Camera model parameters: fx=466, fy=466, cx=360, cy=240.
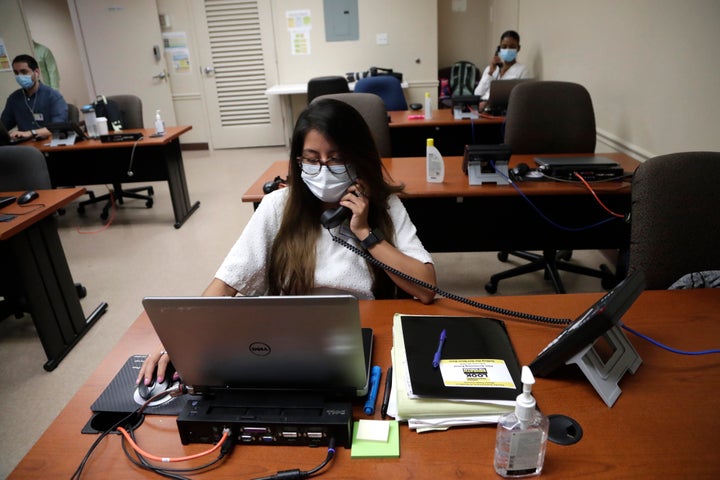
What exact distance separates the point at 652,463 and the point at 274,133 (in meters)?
6.21

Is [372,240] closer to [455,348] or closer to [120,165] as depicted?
[455,348]

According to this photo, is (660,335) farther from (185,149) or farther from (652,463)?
(185,149)

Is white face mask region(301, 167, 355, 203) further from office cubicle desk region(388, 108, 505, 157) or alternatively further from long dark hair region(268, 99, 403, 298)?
office cubicle desk region(388, 108, 505, 157)

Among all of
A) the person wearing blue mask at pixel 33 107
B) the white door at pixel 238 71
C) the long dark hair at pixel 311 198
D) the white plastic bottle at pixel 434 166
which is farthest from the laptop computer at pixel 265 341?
the white door at pixel 238 71

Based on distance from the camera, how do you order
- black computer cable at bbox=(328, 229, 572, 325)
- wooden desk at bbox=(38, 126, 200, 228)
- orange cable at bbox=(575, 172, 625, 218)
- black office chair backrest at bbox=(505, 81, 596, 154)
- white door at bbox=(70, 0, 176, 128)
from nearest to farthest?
black computer cable at bbox=(328, 229, 572, 325) < orange cable at bbox=(575, 172, 625, 218) < black office chair backrest at bbox=(505, 81, 596, 154) < wooden desk at bbox=(38, 126, 200, 228) < white door at bbox=(70, 0, 176, 128)

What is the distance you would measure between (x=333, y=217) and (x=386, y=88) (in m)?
3.00

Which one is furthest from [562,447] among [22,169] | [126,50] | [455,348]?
[126,50]

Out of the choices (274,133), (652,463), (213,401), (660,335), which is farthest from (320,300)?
(274,133)

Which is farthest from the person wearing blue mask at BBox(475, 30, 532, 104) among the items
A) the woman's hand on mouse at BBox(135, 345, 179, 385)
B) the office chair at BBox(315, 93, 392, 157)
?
the woman's hand on mouse at BBox(135, 345, 179, 385)

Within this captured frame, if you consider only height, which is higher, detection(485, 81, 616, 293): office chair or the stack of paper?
detection(485, 81, 616, 293): office chair

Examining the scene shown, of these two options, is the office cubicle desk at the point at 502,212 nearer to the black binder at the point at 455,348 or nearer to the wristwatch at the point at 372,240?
the wristwatch at the point at 372,240

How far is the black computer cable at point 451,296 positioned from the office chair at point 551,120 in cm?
148

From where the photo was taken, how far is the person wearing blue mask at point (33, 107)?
13.3 feet

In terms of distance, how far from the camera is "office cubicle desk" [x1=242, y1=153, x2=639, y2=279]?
201cm
